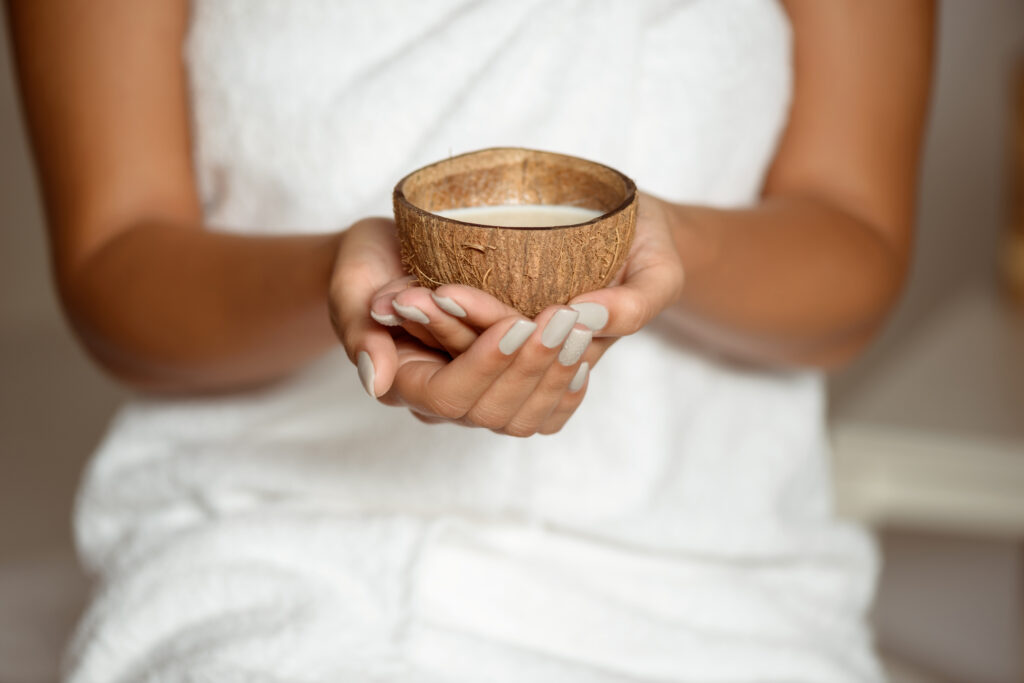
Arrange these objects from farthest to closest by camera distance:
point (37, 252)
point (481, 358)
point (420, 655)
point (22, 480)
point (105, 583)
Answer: point (37, 252) → point (22, 480) → point (105, 583) → point (420, 655) → point (481, 358)

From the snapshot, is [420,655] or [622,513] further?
[622,513]

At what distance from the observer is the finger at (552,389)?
21.2 inches

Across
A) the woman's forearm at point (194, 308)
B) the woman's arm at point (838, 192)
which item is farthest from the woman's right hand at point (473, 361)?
the woman's arm at point (838, 192)

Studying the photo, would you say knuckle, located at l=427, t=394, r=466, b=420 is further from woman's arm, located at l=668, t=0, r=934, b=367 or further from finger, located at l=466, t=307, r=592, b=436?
woman's arm, located at l=668, t=0, r=934, b=367

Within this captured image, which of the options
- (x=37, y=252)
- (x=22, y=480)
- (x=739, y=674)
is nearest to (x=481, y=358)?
(x=739, y=674)

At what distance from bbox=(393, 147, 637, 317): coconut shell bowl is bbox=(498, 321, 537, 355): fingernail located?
4cm

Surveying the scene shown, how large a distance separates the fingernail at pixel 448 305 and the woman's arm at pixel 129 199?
0.33m

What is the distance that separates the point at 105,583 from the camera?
34.9 inches

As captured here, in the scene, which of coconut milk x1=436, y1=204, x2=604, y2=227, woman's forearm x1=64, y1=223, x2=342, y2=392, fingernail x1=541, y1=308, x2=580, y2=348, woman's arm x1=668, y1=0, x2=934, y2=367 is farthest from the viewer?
woman's arm x1=668, y1=0, x2=934, y2=367

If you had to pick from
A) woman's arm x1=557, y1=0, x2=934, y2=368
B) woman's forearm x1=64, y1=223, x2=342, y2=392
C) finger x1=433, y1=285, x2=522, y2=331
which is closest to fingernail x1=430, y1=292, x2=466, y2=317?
finger x1=433, y1=285, x2=522, y2=331

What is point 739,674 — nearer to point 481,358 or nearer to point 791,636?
point 791,636

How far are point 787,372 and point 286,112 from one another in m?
0.52

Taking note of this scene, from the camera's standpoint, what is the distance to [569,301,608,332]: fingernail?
541 millimetres

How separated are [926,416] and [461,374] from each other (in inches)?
47.0
